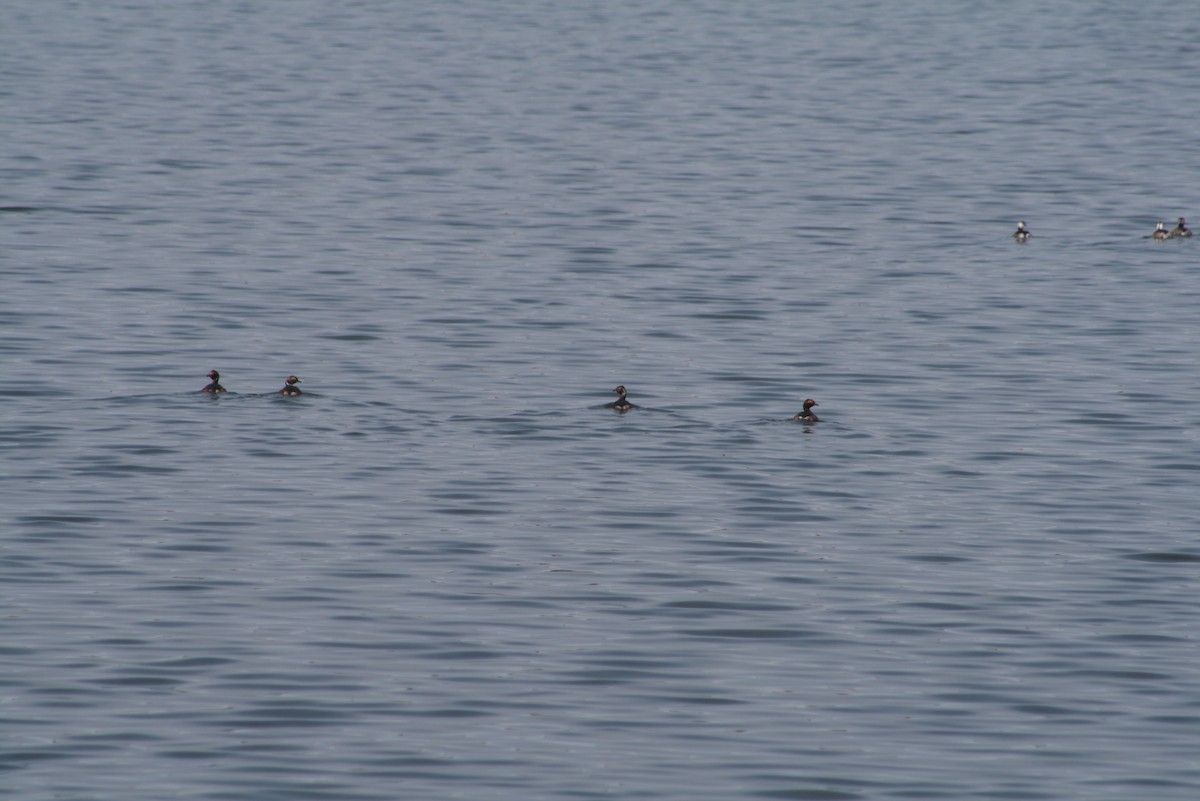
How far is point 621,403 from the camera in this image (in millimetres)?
31156

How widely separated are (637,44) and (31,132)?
31393mm

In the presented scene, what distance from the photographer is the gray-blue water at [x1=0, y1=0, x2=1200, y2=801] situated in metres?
19.0

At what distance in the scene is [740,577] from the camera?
931 inches

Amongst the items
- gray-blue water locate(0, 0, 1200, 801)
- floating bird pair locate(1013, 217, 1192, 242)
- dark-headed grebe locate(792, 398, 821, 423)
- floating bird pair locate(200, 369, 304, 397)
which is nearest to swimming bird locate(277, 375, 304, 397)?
floating bird pair locate(200, 369, 304, 397)

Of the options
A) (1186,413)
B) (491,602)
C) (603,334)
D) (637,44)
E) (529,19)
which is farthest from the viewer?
(529,19)

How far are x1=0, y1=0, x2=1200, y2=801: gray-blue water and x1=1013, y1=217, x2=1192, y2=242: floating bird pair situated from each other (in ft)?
1.21

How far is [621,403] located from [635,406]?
1.39 feet

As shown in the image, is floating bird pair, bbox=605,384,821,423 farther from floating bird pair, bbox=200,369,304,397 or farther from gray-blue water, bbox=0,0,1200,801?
floating bird pair, bbox=200,369,304,397

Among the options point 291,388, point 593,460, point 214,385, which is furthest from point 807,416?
point 214,385

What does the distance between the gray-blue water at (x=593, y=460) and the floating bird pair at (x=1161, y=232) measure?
37cm

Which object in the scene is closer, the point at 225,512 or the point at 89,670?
the point at 89,670

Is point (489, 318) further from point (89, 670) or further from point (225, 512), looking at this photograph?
point (89, 670)

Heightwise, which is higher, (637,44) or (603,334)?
(637,44)

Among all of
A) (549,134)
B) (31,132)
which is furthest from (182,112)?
(549,134)
